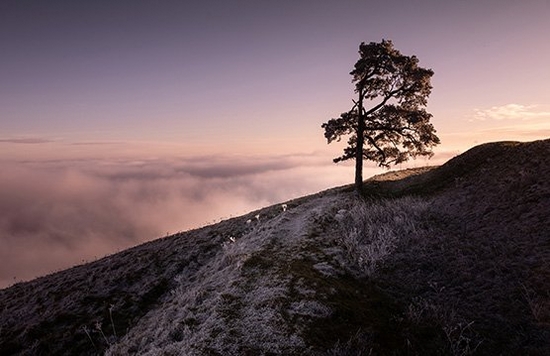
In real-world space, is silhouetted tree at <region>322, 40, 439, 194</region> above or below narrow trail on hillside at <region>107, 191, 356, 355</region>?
above

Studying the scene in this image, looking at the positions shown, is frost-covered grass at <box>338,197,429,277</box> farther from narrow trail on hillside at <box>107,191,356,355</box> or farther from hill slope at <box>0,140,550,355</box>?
narrow trail on hillside at <box>107,191,356,355</box>

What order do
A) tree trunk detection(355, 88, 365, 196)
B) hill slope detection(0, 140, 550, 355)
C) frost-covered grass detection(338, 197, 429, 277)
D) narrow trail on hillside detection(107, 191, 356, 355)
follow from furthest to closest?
1. tree trunk detection(355, 88, 365, 196)
2. frost-covered grass detection(338, 197, 429, 277)
3. hill slope detection(0, 140, 550, 355)
4. narrow trail on hillside detection(107, 191, 356, 355)

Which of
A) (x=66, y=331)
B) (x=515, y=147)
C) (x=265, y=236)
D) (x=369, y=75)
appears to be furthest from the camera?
(x=369, y=75)

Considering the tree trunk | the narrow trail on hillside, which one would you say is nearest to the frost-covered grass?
the narrow trail on hillside

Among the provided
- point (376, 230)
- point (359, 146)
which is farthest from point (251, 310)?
point (359, 146)

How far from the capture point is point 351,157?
1124 inches

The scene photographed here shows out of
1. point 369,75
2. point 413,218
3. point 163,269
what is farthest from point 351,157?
point 163,269

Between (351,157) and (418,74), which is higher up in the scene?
(418,74)

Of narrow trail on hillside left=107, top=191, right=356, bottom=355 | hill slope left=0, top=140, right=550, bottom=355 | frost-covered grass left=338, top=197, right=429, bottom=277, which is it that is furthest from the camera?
frost-covered grass left=338, top=197, right=429, bottom=277

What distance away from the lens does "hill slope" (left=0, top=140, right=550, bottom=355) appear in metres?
8.21

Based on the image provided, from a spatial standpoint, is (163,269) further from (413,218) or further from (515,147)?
(515,147)

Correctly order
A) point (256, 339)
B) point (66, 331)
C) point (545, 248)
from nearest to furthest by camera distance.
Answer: point (256, 339)
point (545, 248)
point (66, 331)

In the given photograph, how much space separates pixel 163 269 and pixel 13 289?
13.0 meters

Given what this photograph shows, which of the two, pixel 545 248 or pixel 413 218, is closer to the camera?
pixel 545 248
